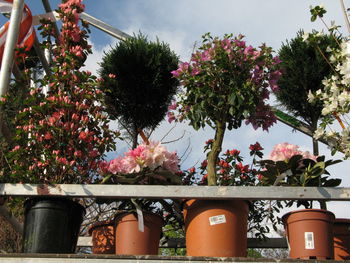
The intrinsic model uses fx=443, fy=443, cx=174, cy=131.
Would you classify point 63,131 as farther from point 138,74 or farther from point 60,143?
point 138,74

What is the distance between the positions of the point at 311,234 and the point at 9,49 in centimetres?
227

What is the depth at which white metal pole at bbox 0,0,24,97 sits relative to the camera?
297 centimetres

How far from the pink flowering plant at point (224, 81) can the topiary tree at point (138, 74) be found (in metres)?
2.04

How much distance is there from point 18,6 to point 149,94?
7.07 ft

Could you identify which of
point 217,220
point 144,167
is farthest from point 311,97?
point 144,167

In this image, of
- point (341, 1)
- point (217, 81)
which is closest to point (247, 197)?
point (217, 81)

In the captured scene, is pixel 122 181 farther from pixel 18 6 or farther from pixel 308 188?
pixel 18 6

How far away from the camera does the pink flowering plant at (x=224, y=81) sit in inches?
113

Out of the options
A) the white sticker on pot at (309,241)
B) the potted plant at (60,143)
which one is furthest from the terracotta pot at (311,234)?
the potted plant at (60,143)

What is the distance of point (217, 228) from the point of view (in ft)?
7.63

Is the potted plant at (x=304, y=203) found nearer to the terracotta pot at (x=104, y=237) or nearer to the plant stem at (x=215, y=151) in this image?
the plant stem at (x=215, y=151)

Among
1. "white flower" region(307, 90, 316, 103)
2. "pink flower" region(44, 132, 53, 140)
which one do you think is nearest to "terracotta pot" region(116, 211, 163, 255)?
"pink flower" region(44, 132, 53, 140)

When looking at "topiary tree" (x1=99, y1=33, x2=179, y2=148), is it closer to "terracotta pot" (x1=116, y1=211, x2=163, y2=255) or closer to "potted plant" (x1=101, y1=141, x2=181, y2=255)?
"potted plant" (x1=101, y1=141, x2=181, y2=255)

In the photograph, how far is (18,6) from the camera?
3.22m
